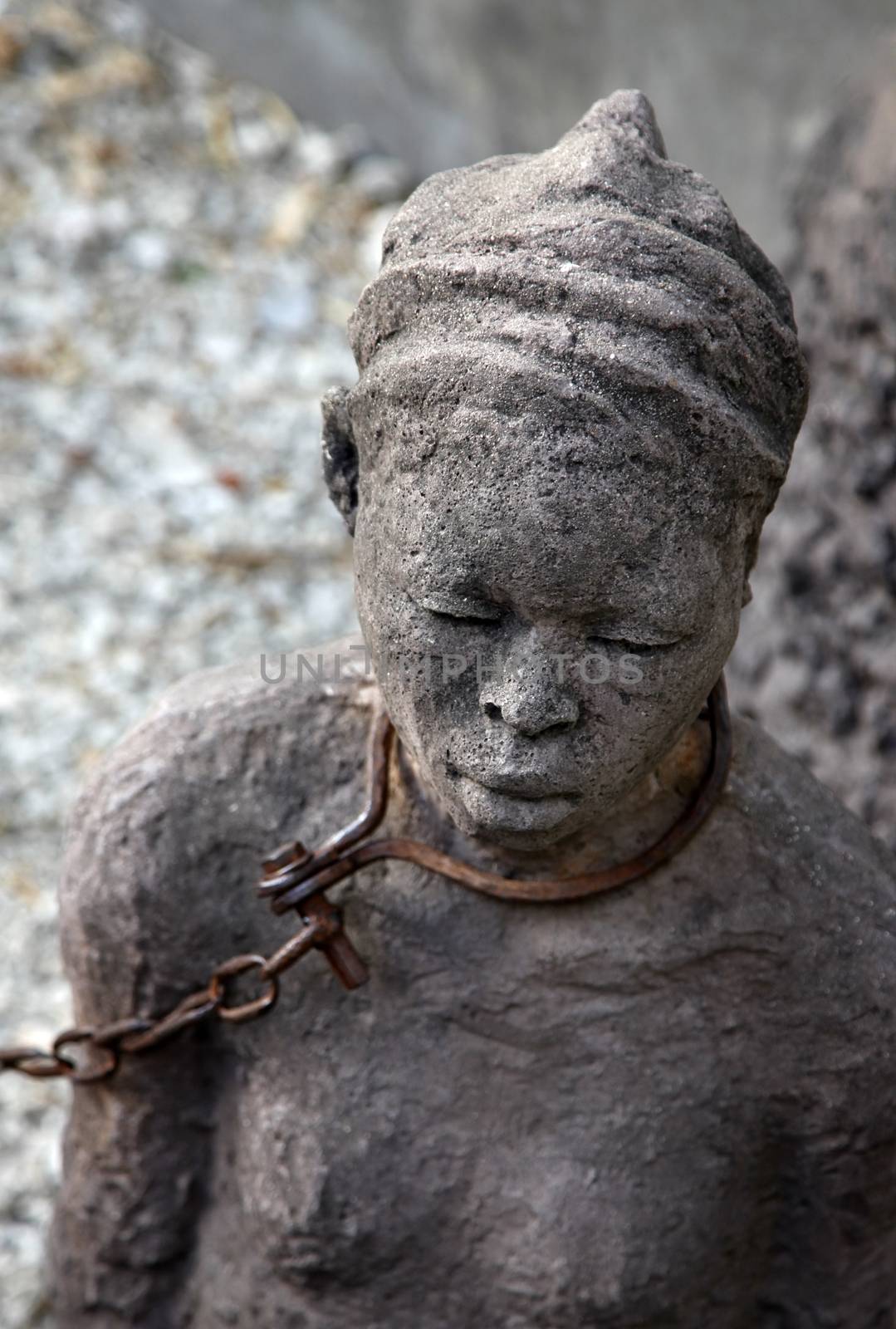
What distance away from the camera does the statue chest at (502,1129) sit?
1332 millimetres

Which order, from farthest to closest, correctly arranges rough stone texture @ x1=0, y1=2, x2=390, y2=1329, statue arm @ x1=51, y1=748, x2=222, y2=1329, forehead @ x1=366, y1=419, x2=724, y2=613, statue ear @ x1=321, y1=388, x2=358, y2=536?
rough stone texture @ x1=0, y1=2, x2=390, y2=1329
statue arm @ x1=51, y1=748, x2=222, y2=1329
statue ear @ x1=321, y1=388, x2=358, y2=536
forehead @ x1=366, y1=419, x2=724, y2=613

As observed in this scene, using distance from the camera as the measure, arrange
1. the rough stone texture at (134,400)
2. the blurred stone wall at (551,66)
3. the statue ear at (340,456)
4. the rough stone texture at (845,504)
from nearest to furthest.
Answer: the statue ear at (340,456), the rough stone texture at (845,504), the rough stone texture at (134,400), the blurred stone wall at (551,66)

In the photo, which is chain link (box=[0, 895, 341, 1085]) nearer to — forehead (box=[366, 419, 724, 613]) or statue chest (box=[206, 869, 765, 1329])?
statue chest (box=[206, 869, 765, 1329])

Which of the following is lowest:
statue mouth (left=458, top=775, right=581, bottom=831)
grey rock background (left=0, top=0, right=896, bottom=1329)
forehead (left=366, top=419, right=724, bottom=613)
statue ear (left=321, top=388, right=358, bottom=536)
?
statue mouth (left=458, top=775, right=581, bottom=831)

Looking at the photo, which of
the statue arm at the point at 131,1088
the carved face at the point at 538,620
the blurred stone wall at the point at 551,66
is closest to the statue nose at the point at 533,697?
the carved face at the point at 538,620

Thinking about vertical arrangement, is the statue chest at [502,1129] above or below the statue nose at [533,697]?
below

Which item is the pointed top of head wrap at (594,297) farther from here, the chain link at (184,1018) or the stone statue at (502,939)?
the chain link at (184,1018)

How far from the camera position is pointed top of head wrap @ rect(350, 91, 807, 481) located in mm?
1021

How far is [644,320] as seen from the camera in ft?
3.36

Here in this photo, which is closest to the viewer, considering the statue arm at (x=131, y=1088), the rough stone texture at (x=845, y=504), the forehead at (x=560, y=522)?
the forehead at (x=560, y=522)

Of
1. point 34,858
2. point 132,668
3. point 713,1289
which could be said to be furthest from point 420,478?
point 132,668

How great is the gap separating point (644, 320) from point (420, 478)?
0.55 feet

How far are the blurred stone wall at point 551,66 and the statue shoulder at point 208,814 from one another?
1.67 m

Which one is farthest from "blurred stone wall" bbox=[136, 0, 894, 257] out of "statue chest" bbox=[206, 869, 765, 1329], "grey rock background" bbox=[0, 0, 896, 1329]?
"statue chest" bbox=[206, 869, 765, 1329]
